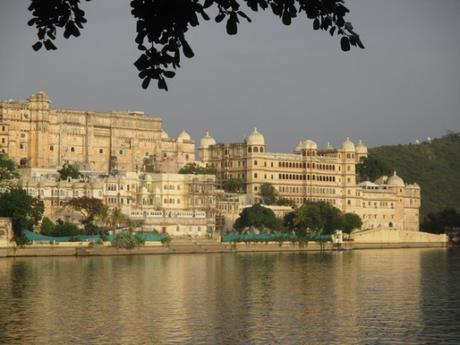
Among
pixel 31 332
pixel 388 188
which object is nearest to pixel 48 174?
pixel 388 188

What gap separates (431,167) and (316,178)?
40130 millimetres

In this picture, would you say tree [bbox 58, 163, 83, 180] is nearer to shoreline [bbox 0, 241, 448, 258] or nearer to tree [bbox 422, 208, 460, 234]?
shoreline [bbox 0, 241, 448, 258]

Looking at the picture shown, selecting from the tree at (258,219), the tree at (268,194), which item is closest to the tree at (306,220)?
the tree at (258,219)

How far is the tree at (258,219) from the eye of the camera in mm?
79562

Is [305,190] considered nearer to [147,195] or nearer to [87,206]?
[147,195]

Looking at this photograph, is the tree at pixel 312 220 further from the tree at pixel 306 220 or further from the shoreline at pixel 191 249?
the shoreline at pixel 191 249

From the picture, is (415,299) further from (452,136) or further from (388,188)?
(452,136)

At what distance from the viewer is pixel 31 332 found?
2708 cm

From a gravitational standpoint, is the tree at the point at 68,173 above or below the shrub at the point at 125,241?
above

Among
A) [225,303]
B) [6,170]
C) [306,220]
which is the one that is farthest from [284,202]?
[225,303]

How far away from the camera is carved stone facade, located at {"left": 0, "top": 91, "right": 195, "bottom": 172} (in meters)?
83.1

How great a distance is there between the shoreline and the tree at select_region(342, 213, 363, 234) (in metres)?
1.91

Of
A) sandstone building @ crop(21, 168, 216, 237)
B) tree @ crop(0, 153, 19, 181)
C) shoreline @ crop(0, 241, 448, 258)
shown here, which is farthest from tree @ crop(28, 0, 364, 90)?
sandstone building @ crop(21, 168, 216, 237)

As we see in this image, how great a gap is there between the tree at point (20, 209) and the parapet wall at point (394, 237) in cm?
2980
